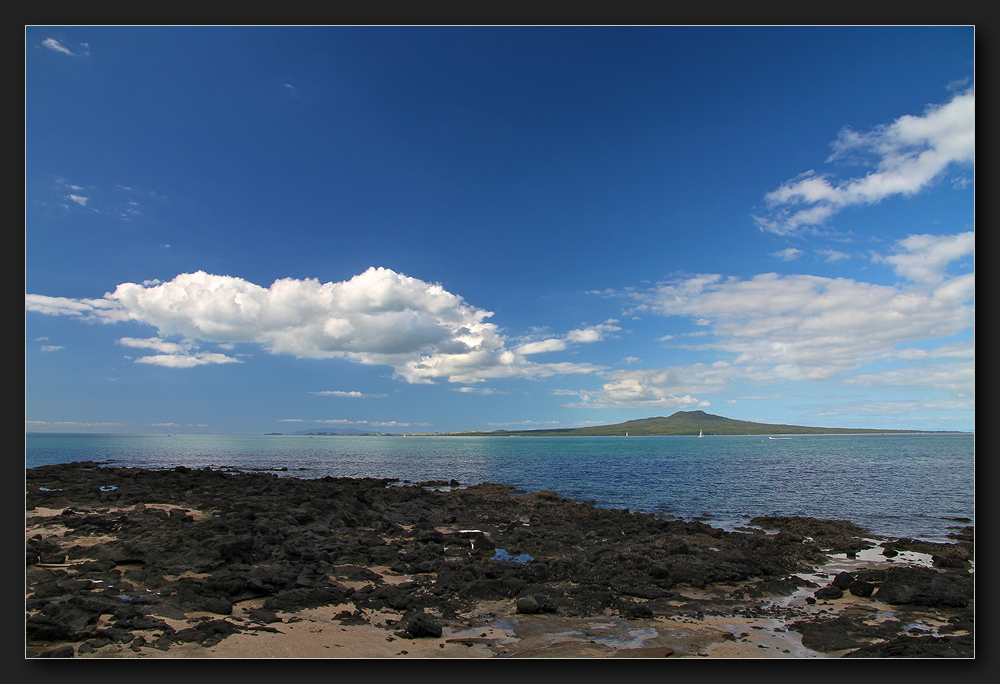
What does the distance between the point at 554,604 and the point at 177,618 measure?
7620 mm

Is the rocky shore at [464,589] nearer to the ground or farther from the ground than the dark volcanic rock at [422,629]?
nearer to the ground

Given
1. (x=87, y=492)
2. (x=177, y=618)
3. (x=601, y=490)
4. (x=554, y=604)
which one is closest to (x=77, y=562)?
(x=177, y=618)

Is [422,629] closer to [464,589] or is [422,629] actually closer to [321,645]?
[321,645]

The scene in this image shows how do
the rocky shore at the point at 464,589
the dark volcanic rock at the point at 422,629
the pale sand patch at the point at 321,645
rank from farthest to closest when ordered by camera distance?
the dark volcanic rock at the point at 422,629, the rocky shore at the point at 464,589, the pale sand patch at the point at 321,645

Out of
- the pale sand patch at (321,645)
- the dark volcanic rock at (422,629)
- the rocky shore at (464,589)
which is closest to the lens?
the pale sand patch at (321,645)

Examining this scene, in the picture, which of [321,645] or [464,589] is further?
[464,589]

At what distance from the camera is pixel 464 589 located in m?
11.3

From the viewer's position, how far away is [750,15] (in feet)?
23.6

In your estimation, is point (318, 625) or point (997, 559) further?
point (318, 625)

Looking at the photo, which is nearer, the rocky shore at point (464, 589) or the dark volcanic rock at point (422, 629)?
the rocky shore at point (464, 589)

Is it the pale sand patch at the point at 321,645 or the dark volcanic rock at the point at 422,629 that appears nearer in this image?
the pale sand patch at the point at 321,645

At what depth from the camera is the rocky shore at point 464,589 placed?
8305 mm

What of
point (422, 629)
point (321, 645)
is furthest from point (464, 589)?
point (321, 645)

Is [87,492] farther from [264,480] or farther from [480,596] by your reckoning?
[480,596]
